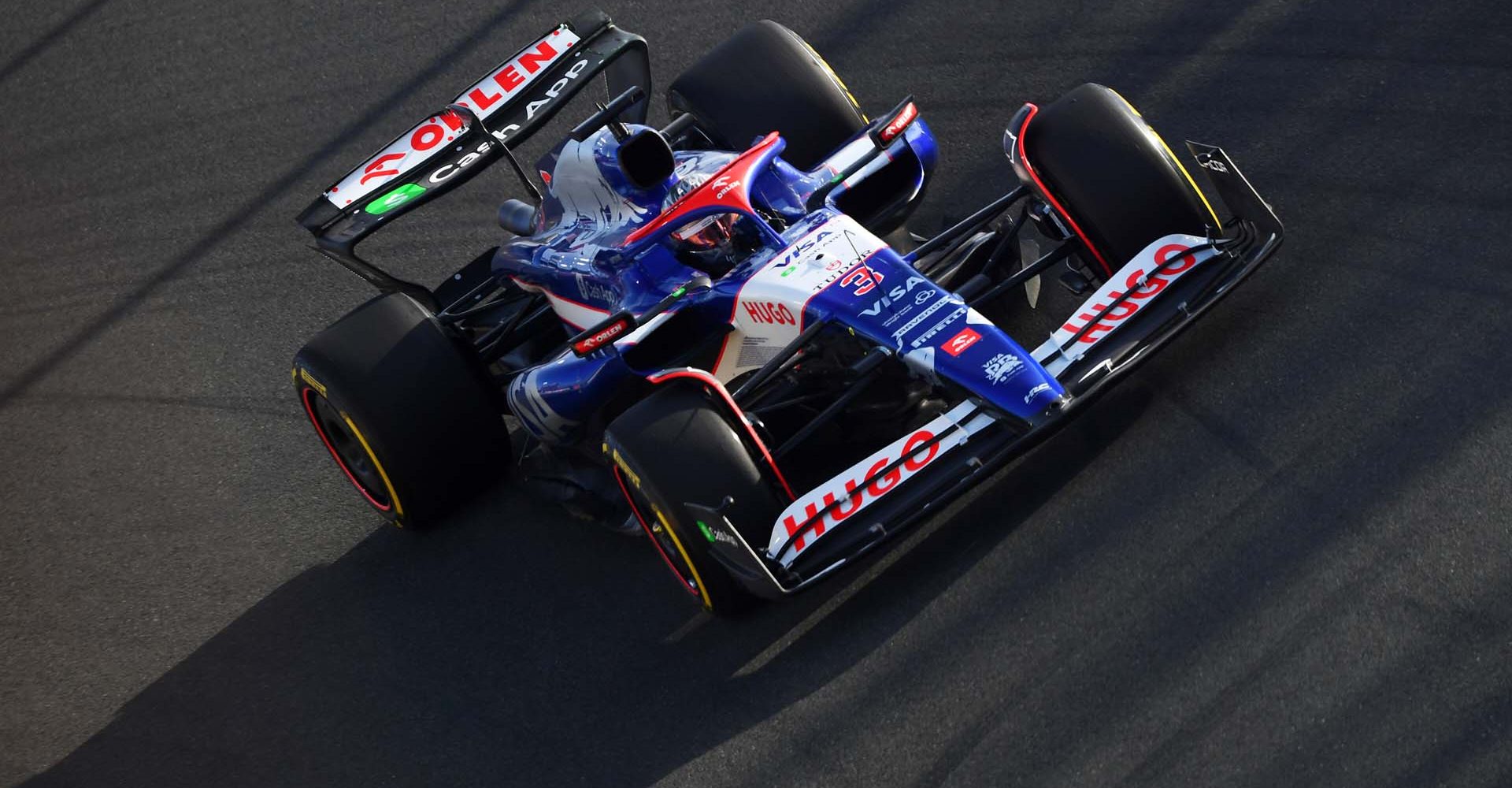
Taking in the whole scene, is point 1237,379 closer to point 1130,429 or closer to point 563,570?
point 1130,429

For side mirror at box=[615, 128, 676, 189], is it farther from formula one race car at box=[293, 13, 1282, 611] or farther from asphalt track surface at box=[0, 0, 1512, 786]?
asphalt track surface at box=[0, 0, 1512, 786]

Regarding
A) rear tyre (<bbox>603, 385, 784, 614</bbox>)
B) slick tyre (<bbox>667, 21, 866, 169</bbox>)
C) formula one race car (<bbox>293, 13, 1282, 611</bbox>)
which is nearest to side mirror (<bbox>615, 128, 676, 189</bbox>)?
formula one race car (<bbox>293, 13, 1282, 611</bbox>)

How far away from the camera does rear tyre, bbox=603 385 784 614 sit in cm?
624

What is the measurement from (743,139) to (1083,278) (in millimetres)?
1936

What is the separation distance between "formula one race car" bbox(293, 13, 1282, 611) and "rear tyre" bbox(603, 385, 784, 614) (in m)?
0.01

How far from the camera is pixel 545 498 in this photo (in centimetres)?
768

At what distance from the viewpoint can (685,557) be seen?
640 cm

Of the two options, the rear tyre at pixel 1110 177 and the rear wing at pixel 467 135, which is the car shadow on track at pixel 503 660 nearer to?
the rear tyre at pixel 1110 177

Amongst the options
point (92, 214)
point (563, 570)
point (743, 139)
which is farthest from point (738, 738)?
point (92, 214)

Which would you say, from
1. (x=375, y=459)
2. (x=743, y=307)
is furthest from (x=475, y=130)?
(x=743, y=307)

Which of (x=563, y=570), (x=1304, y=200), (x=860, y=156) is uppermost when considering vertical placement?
(x=860, y=156)

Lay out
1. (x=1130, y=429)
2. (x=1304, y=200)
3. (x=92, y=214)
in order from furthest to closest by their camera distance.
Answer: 1. (x=92, y=214)
2. (x=1304, y=200)
3. (x=1130, y=429)

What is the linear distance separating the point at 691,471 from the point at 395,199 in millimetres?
2437

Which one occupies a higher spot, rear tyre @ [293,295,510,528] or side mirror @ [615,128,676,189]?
side mirror @ [615,128,676,189]
